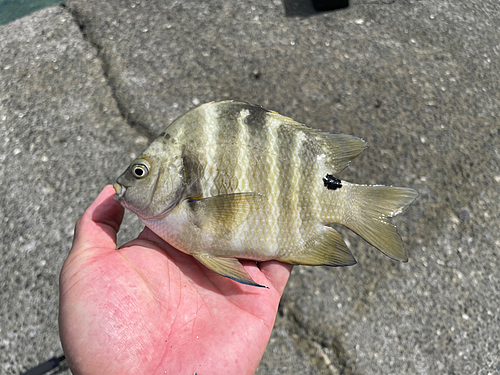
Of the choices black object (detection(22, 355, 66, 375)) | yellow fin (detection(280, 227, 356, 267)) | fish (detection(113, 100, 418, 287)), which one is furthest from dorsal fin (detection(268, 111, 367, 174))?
black object (detection(22, 355, 66, 375))

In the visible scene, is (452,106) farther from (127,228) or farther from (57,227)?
(57,227)

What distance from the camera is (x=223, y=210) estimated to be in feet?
5.56

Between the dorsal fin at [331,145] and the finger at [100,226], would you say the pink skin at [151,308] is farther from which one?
the dorsal fin at [331,145]

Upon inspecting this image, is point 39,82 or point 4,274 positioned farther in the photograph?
point 39,82

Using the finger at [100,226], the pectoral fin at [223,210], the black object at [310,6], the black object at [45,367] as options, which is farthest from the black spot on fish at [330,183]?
the black object at [310,6]

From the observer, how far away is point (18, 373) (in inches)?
89.0

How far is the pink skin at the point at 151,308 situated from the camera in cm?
158

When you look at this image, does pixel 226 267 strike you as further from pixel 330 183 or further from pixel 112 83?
pixel 112 83

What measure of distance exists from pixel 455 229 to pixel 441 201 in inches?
8.9

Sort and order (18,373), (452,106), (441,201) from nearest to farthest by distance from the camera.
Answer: (18,373), (441,201), (452,106)

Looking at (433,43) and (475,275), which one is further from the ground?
(433,43)

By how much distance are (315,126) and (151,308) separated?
1947mm

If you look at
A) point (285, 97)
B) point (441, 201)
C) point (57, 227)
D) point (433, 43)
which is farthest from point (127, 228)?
point (433, 43)

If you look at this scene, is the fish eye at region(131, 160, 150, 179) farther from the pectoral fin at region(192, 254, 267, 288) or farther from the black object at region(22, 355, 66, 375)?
the black object at region(22, 355, 66, 375)
